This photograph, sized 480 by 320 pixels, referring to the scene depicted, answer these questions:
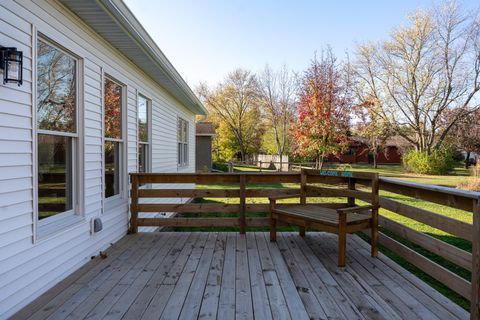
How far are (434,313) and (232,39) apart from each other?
18567mm

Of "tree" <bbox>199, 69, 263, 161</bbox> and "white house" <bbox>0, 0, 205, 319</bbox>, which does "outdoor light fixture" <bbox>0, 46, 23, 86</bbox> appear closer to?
"white house" <bbox>0, 0, 205, 319</bbox>

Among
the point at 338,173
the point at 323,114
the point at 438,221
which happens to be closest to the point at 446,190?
the point at 438,221

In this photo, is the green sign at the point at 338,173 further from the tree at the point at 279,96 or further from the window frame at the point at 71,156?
the tree at the point at 279,96

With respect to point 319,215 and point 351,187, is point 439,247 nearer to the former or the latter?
point 319,215

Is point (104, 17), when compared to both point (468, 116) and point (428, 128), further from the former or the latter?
point (468, 116)

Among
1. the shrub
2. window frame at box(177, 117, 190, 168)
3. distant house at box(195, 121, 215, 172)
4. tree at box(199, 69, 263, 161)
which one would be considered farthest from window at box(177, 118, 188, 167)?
tree at box(199, 69, 263, 161)

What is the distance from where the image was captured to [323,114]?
12.9 m

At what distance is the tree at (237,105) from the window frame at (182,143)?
1980 centimetres

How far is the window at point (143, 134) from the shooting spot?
5391mm

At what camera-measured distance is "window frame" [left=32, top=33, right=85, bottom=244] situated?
2531 mm

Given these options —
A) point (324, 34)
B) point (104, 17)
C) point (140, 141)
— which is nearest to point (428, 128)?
point (324, 34)

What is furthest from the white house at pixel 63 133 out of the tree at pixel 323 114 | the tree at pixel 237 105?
the tree at pixel 237 105

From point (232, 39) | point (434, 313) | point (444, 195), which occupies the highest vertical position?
point (232, 39)

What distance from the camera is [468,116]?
21.5m
